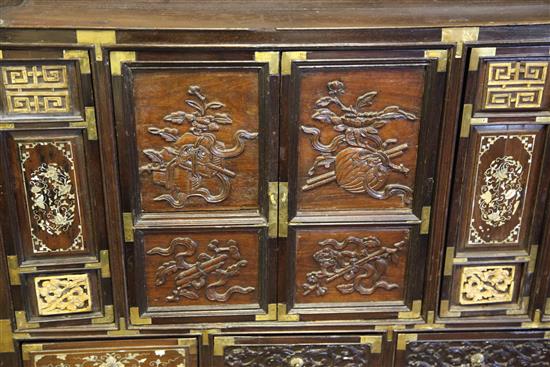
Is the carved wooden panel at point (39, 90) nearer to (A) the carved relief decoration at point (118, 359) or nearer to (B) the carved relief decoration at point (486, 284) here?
(A) the carved relief decoration at point (118, 359)

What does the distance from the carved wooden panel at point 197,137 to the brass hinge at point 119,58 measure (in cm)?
3

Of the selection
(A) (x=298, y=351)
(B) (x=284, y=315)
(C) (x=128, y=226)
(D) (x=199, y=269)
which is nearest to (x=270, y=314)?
(B) (x=284, y=315)

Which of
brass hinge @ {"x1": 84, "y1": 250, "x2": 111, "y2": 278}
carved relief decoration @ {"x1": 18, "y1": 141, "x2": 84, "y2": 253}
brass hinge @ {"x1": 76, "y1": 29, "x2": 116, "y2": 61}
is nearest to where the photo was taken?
brass hinge @ {"x1": 76, "y1": 29, "x2": 116, "y2": 61}

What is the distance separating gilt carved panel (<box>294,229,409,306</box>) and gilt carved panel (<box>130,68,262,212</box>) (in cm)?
23

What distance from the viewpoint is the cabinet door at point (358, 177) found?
1.69 m

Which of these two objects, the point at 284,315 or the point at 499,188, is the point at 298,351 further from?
the point at 499,188

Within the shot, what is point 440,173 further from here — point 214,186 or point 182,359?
point 182,359

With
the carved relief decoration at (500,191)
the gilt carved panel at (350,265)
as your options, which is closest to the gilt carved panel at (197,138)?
the gilt carved panel at (350,265)

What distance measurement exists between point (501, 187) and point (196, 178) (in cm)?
85

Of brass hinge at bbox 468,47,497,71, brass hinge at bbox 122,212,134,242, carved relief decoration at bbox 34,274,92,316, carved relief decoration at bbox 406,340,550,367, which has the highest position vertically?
brass hinge at bbox 468,47,497,71

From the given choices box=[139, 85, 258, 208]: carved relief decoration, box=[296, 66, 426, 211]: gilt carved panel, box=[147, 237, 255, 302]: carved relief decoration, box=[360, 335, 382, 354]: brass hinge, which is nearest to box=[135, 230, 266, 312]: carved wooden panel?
box=[147, 237, 255, 302]: carved relief decoration

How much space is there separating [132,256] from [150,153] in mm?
311

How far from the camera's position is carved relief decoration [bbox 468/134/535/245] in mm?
1764

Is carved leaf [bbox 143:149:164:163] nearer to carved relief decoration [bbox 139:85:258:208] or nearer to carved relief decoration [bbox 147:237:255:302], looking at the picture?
carved relief decoration [bbox 139:85:258:208]
